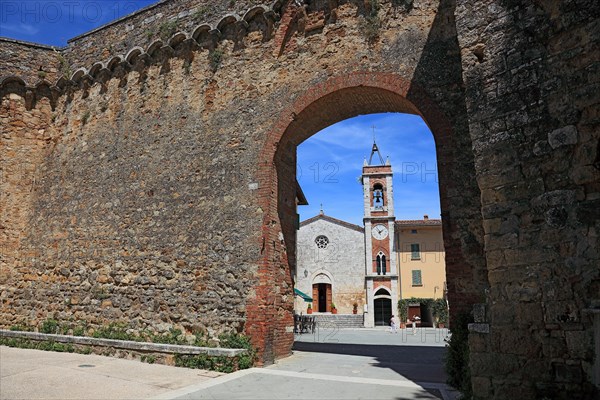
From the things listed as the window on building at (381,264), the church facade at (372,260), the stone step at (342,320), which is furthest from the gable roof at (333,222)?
the stone step at (342,320)

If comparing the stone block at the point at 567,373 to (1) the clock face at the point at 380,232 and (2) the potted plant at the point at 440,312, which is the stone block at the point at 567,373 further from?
(1) the clock face at the point at 380,232

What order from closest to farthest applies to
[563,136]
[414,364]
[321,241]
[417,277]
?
[563,136] < [414,364] < [417,277] < [321,241]

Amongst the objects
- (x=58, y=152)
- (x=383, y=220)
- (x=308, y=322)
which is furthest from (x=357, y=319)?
(x=58, y=152)

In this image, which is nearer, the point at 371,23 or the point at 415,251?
the point at 371,23

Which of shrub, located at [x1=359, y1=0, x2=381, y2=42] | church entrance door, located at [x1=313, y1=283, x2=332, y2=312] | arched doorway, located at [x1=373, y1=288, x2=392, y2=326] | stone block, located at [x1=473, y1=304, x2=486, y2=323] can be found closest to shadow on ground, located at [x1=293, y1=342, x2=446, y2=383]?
stone block, located at [x1=473, y1=304, x2=486, y2=323]

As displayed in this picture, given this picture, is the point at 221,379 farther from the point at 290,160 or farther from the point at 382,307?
the point at 382,307

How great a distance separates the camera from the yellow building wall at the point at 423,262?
3108cm

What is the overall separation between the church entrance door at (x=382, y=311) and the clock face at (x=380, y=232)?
4.91 metres

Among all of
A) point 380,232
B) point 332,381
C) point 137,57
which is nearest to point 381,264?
point 380,232

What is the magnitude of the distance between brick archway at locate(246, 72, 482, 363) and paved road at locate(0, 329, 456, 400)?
0.82m

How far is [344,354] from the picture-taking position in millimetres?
9266

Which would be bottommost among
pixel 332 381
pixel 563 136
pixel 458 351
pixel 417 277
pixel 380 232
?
pixel 332 381

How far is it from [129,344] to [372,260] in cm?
2595

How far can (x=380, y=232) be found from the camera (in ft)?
109
